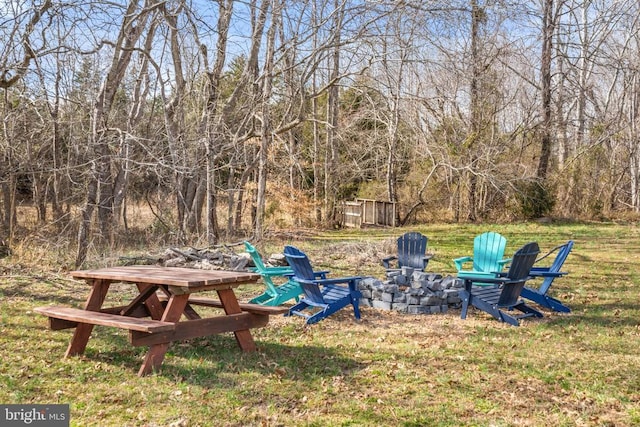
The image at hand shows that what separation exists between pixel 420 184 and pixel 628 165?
8.07m

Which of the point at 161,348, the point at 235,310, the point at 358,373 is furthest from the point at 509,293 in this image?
the point at 161,348

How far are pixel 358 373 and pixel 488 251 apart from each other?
4285 mm

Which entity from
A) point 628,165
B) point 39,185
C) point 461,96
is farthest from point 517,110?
point 39,185

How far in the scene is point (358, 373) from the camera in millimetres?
4508

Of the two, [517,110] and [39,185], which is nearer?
[39,185]

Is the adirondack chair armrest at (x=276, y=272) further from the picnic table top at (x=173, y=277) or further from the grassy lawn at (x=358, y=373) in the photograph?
the picnic table top at (x=173, y=277)

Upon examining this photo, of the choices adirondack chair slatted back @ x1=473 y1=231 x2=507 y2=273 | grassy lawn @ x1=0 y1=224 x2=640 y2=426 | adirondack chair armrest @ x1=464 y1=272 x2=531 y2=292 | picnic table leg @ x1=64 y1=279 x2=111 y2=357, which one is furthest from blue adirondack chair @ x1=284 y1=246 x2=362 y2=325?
adirondack chair slatted back @ x1=473 y1=231 x2=507 y2=273

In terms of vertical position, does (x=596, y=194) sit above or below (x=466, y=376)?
above

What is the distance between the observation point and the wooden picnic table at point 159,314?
431cm

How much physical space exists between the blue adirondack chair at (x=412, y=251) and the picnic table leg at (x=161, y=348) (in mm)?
4443

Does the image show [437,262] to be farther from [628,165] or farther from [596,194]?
[628,165]

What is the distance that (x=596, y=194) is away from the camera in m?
21.7

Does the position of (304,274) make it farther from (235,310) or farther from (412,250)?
(412,250)

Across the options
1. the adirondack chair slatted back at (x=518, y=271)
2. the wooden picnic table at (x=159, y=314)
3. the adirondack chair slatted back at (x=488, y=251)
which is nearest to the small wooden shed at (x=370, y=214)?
the adirondack chair slatted back at (x=488, y=251)
